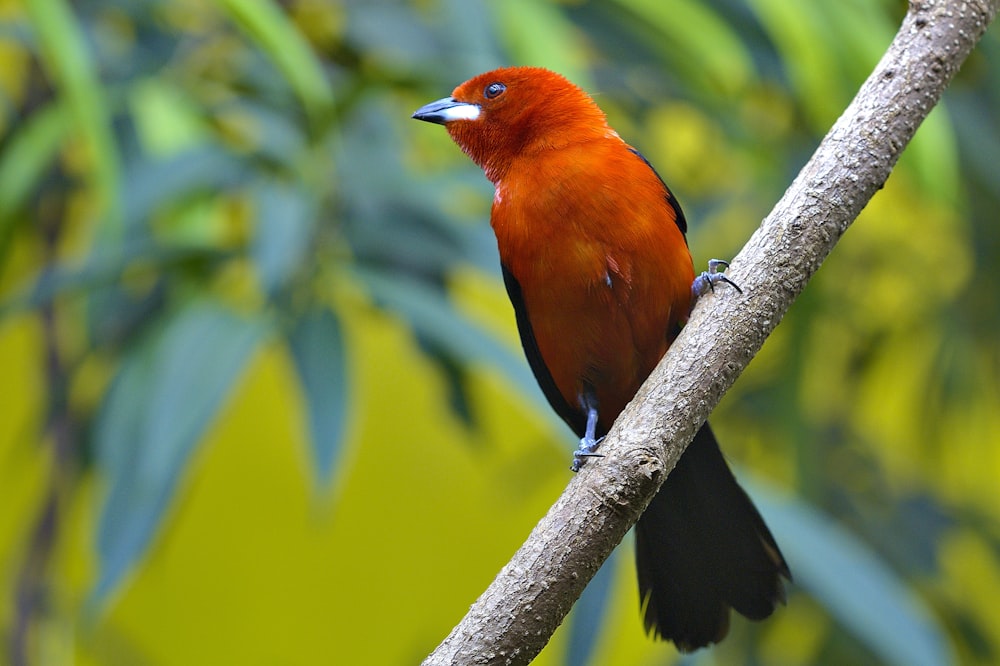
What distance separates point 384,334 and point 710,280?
9.48 feet

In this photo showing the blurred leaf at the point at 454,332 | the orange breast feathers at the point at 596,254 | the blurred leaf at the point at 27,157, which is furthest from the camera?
the blurred leaf at the point at 27,157

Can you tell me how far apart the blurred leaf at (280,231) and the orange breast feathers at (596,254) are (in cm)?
53

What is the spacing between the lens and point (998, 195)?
293 centimetres

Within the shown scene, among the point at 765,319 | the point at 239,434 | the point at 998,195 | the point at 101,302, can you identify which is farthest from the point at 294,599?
the point at 765,319

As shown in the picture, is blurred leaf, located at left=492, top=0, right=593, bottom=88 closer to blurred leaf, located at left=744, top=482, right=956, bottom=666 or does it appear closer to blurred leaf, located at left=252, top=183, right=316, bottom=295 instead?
blurred leaf, located at left=252, top=183, right=316, bottom=295

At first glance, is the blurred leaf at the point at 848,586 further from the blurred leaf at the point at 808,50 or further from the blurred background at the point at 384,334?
the blurred leaf at the point at 808,50

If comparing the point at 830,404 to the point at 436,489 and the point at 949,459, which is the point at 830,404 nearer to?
the point at 949,459

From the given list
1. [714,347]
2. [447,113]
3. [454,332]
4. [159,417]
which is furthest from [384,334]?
[714,347]

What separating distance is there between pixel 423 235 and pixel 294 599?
77.2 inches

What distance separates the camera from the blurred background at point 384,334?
212 cm

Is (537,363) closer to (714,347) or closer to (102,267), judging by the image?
(714,347)

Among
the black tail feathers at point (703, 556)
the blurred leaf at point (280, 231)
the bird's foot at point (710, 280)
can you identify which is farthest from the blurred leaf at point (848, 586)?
the blurred leaf at point (280, 231)

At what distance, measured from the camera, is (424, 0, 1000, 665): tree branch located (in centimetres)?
110

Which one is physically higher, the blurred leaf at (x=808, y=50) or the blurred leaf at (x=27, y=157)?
the blurred leaf at (x=808, y=50)
